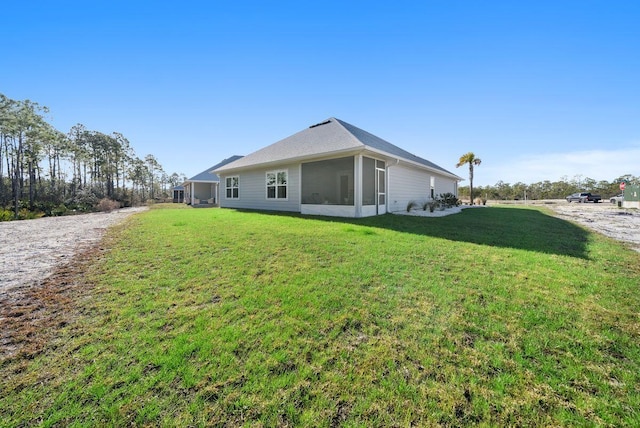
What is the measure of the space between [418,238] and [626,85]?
13657mm

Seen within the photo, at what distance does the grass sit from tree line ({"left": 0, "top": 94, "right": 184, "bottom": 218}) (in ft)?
71.3

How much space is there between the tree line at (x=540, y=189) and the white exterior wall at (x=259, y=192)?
34.8 m

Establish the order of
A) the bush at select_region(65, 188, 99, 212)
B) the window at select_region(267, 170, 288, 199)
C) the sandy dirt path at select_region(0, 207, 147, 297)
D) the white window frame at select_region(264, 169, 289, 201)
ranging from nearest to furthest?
the sandy dirt path at select_region(0, 207, 147, 297) → the white window frame at select_region(264, 169, 289, 201) → the window at select_region(267, 170, 288, 199) → the bush at select_region(65, 188, 99, 212)

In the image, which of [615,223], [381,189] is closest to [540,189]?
[615,223]

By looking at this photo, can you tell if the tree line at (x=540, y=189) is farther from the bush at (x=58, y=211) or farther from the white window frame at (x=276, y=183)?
the bush at (x=58, y=211)

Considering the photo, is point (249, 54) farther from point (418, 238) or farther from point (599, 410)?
point (599, 410)

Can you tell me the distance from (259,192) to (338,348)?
1350 cm

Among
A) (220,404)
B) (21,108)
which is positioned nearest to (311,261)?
(220,404)

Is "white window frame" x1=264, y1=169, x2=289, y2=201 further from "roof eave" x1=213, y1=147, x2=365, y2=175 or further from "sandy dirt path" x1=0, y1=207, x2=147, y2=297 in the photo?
"sandy dirt path" x1=0, y1=207, x2=147, y2=297

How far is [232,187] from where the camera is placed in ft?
57.0

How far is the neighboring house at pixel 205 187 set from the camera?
2698cm

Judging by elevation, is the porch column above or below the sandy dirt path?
above

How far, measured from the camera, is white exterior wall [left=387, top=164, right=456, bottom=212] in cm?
1246

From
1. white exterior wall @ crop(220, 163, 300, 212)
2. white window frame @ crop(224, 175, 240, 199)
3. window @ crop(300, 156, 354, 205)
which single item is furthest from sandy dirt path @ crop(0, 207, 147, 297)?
white window frame @ crop(224, 175, 240, 199)
